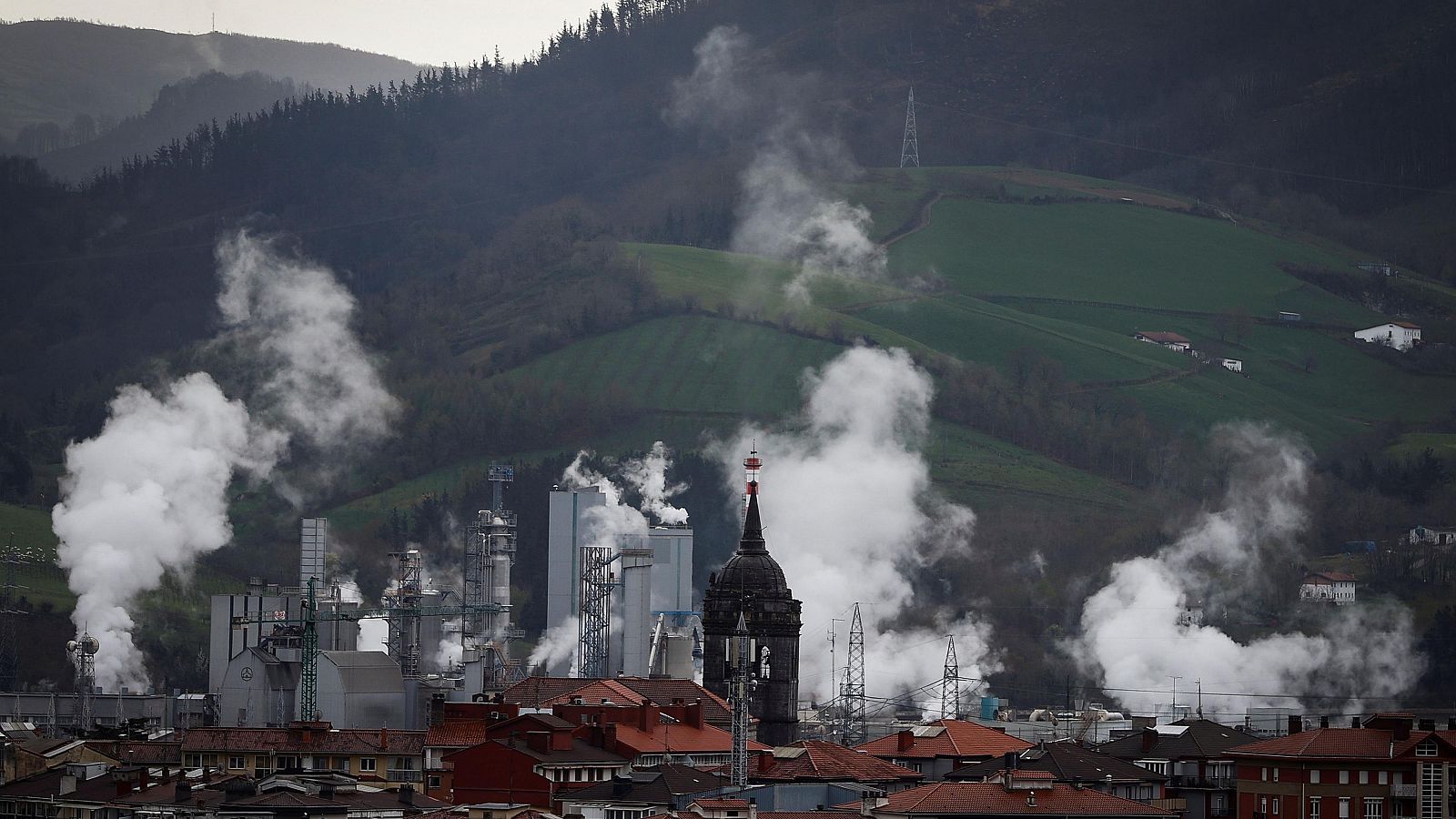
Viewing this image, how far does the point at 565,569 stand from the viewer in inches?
6324

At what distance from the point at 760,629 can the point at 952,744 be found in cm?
1126

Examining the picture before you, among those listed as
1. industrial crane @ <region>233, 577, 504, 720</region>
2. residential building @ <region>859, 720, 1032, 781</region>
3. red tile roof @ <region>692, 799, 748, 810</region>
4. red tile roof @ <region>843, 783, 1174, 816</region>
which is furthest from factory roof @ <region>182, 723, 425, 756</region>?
red tile roof @ <region>692, 799, 748, 810</region>

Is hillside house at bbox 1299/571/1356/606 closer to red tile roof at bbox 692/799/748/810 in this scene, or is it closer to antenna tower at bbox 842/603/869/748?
antenna tower at bbox 842/603/869/748

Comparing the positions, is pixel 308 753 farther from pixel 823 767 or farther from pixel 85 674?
pixel 85 674

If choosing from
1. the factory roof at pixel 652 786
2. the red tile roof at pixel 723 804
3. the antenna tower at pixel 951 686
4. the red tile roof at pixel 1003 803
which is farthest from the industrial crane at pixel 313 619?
the red tile roof at pixel 723 804

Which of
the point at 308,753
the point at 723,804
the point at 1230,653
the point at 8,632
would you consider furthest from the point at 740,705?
the point at 1230,653

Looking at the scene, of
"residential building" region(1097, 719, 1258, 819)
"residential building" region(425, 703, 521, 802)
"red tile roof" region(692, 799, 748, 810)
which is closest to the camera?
"red tile roof" region(692, 799, 748, 810)

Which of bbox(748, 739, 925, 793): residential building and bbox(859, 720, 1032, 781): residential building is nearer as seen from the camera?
bbox(748, 739, 925, 793): residential building

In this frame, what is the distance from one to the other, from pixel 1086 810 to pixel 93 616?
101 m

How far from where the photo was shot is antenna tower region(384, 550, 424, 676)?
138500 mm

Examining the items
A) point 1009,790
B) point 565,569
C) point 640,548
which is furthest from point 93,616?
point 1009,790

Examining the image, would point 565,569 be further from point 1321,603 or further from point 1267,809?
point 1267,809

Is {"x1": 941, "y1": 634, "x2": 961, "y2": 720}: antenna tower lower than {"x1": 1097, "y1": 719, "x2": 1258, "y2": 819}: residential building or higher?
higher

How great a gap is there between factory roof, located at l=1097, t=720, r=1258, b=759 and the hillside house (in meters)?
86.6
